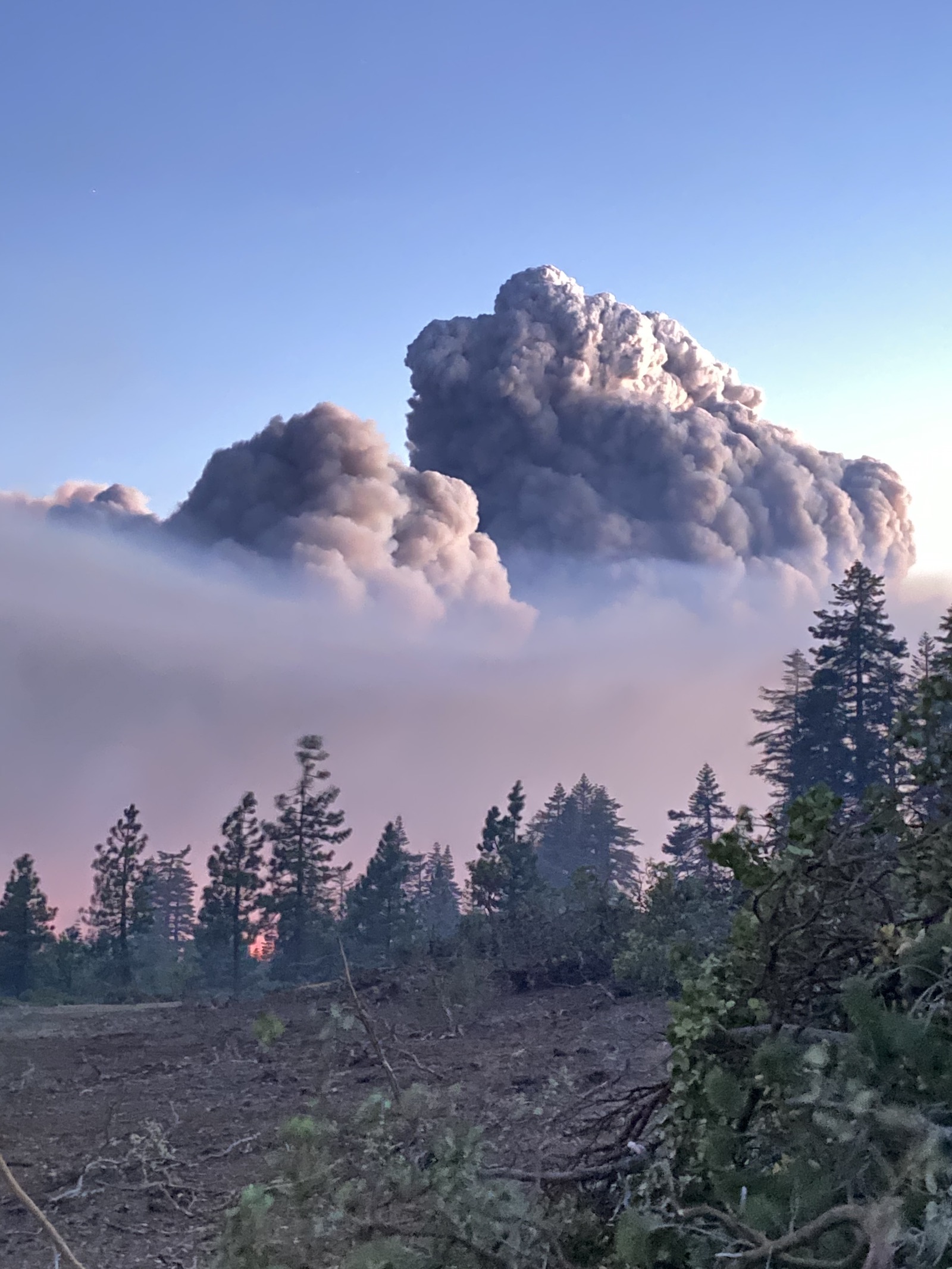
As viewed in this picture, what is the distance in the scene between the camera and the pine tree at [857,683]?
36.1 metres

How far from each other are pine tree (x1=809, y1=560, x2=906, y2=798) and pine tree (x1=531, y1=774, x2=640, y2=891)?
25.9 m

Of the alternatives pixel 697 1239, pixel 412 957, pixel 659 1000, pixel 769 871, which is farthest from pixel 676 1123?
pixel 412 957

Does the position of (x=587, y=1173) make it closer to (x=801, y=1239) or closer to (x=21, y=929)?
(x=801, y=1239)

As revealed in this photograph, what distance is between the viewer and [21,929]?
41.0 meters

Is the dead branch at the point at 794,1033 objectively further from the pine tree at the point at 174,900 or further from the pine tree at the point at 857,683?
the pine tree at the point at 174,900

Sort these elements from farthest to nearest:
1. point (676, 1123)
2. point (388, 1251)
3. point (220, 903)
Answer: point (220, 903) → point (676, 1123) → point (388, 1251)

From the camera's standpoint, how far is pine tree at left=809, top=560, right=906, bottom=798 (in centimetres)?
3606

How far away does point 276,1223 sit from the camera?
18.0 feet

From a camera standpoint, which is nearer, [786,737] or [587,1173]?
[587,1173]

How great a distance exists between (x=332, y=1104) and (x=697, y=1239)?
733 cm

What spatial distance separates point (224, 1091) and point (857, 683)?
30.7 metres

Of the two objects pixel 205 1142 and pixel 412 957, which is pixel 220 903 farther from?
pixel 205 1142

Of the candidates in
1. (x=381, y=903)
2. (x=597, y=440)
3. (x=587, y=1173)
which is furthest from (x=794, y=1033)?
(x=597, y=440)

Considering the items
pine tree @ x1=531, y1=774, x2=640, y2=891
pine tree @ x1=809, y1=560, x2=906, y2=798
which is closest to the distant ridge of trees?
pine tree @ x1=809, y1=560, x2=906, y2=798
